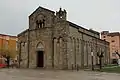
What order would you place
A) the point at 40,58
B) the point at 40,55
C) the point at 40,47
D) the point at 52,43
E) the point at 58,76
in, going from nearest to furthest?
the point at 58,76 < the point at 52,43 < the point at 40,47 < the point at 40,58 < the point at 40,55

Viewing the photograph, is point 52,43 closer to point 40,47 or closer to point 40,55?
point 40,47

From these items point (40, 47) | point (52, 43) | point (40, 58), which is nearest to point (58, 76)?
point (52, 43)

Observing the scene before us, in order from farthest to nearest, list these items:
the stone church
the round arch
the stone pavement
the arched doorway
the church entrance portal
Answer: the church entrance portal → the arched doorway → the round arch → the stone church → the stone pavement

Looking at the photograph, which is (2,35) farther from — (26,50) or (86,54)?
(86,54)

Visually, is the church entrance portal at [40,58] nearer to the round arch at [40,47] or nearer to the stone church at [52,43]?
the stone church at [52,43]

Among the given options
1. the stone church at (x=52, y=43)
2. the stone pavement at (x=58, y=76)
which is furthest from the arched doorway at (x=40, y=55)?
the stone pavement at (x=58, y=76)

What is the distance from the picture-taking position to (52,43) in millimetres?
45906

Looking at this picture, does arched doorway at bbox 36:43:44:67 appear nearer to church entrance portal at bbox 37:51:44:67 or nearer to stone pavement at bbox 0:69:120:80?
church entrance portal at bbox 37:51:44:67

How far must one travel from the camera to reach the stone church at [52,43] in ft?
145

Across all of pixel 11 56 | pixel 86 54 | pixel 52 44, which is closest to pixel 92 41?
pixel 86 54

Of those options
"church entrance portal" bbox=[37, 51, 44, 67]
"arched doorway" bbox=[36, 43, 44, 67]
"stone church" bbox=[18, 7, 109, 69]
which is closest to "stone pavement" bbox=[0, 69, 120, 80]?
"stone church" bbox=[18, 7, 109, 69]

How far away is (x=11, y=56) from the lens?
7669 cm

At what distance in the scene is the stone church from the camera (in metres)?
44.2

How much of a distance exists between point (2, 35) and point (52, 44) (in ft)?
130
